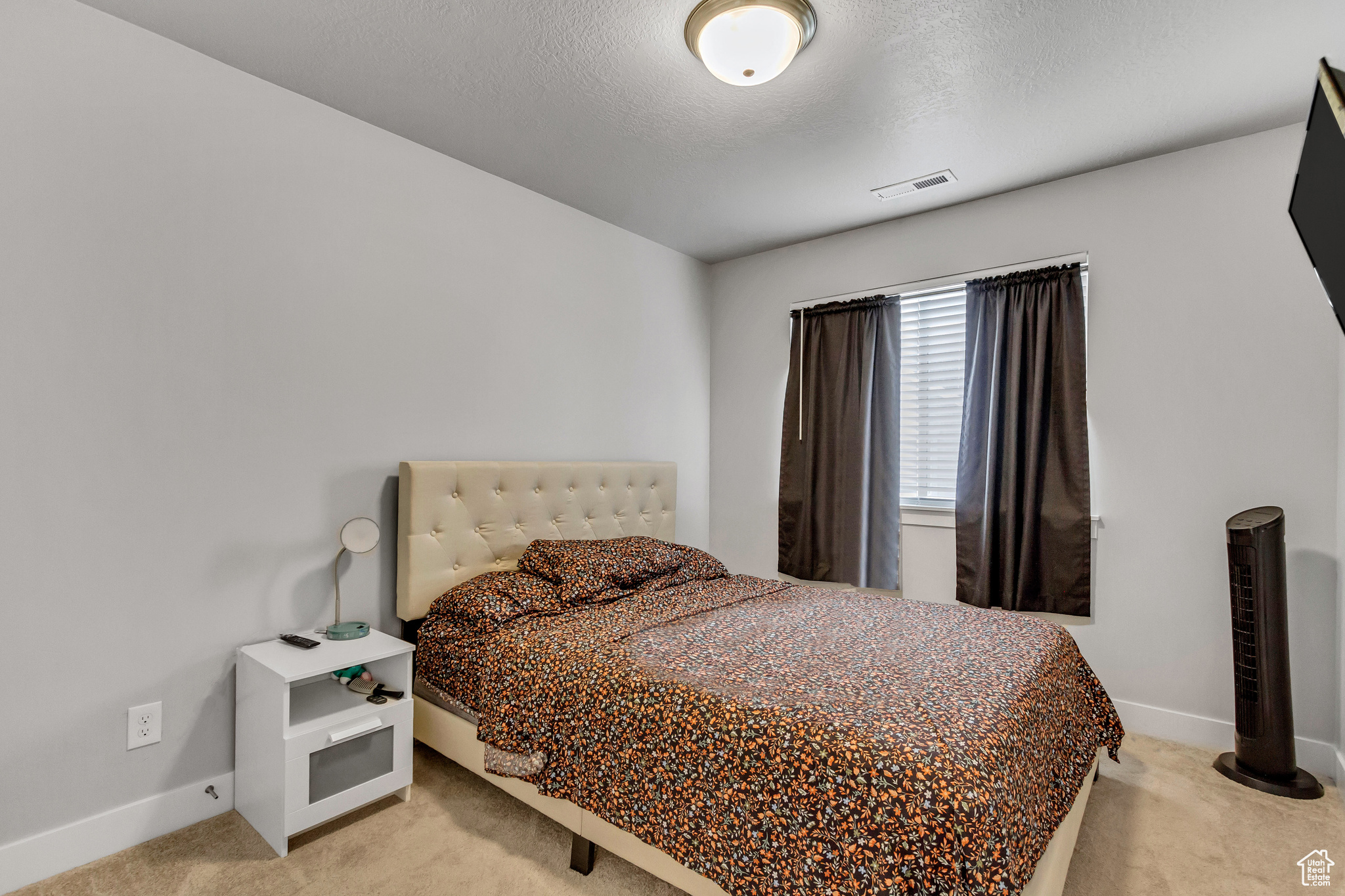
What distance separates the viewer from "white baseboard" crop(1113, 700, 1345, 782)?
2.44 m

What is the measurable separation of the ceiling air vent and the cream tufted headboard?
1.86 m

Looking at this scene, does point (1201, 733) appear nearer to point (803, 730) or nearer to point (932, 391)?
point (932, 391)

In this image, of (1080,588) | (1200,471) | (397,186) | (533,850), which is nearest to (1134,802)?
(1080,588)

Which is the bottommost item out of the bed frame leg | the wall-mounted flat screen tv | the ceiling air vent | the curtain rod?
the bed frame leg

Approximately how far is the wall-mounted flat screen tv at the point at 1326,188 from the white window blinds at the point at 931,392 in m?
2.73

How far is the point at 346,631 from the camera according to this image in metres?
2.28

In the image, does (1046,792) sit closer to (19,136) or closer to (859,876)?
(859,876)

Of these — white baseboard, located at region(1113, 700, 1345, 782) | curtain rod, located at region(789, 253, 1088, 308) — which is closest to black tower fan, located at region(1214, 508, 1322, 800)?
white baseboard, located at region(1113, 700, 1345, 782)

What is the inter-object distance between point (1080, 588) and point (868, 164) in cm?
216

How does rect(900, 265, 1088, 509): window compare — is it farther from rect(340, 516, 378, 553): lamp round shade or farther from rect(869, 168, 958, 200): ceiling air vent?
rect(340, 516, 378, 553): lamp round shade

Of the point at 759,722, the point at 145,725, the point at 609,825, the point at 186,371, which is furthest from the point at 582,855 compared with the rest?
the point at 186,371

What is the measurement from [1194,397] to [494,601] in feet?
9.89

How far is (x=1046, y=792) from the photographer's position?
5.16ft

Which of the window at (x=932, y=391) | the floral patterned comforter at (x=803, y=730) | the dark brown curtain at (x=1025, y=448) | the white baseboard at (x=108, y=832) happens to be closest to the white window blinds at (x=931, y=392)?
the window at (x=932, y=391)
